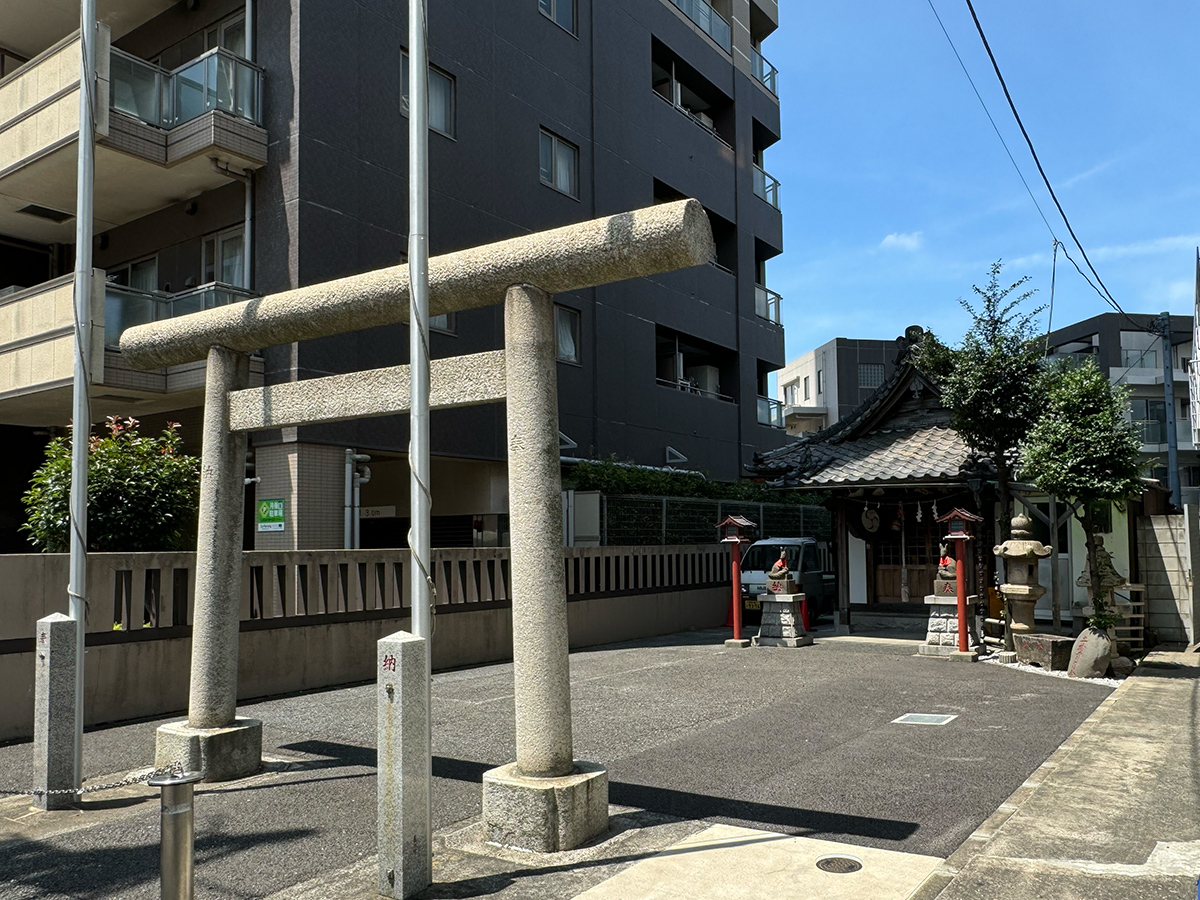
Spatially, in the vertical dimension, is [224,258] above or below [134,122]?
below

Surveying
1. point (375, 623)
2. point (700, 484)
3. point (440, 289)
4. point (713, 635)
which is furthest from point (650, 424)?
point (440, 289)

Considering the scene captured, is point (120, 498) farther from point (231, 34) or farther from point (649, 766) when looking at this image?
point (231, 34)

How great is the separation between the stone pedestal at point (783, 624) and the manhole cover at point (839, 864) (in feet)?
34.9

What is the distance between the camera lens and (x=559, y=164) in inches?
840

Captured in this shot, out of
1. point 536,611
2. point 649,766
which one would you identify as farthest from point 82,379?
point 649,766

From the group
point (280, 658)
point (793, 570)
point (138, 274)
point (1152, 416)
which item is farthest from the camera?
point (1152, 416)

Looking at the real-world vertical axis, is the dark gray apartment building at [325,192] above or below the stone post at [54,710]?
above

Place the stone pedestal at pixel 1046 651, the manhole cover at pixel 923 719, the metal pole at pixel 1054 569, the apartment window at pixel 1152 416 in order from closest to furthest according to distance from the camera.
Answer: the manhole cover at pixel 923 719
the stone pedestal at pixel 1046 651
the metal pole at pixel 1054 569
the apartment window at pixel 1152 416

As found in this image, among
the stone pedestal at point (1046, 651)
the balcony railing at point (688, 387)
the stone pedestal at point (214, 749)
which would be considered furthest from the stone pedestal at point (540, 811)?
the balcony railing at point (688, 387)

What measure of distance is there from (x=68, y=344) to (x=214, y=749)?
940cm

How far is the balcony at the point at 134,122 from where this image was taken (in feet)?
47.8

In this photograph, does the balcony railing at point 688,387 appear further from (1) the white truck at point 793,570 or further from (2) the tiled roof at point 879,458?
(2) the tiled roof at point 879,458

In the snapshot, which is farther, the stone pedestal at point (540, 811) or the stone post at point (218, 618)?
the stone post at point (218, 618)

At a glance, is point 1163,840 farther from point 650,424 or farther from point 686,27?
point 686,27
